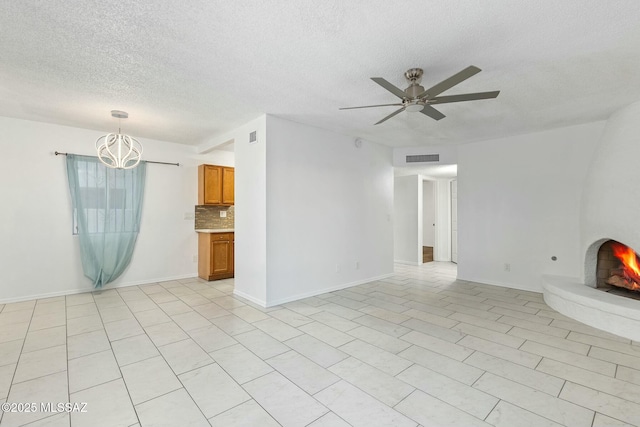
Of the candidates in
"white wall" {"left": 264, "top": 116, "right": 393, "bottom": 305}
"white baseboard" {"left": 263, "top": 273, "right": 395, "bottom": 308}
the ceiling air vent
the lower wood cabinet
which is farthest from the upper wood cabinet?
the ceiling air vent

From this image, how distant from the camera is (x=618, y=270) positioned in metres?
3.84

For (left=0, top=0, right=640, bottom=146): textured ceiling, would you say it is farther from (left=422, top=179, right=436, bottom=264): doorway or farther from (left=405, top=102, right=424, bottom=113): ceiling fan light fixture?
(left=422, top=179, right=436, bottom=264): doorway

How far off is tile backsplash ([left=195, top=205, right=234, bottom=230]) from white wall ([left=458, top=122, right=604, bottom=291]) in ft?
16.0

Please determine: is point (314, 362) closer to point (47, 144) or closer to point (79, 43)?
point (79, 43)

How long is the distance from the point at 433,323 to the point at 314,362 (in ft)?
5.34

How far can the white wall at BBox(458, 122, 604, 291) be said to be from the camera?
14.6 feet

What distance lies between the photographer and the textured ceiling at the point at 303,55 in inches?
76.0

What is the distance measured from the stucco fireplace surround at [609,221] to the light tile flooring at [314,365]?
209mm

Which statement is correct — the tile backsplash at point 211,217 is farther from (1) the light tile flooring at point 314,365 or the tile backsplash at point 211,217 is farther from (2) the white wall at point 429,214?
(2) the white wall at point 429,214

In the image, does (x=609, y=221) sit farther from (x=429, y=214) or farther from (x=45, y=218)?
(x=45, y=218)

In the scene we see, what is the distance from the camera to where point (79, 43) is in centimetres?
230

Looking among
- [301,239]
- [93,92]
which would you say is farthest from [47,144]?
[301,239]

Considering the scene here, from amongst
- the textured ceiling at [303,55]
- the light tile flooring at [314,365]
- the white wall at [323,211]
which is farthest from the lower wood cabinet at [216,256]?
the textured ceiling at [303,55]

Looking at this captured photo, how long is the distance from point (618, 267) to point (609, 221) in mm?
905
